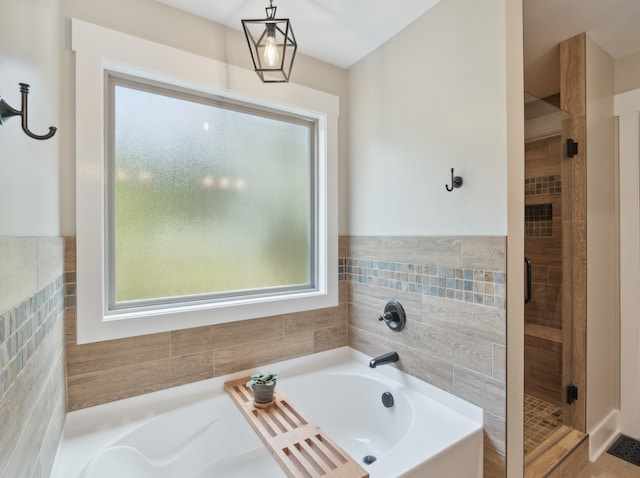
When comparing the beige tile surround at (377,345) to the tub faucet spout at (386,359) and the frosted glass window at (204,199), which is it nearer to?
the tub faucet spout at (386,359)

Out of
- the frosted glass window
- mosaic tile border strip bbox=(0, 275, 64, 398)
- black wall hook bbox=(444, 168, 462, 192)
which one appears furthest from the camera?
the frosted glass window

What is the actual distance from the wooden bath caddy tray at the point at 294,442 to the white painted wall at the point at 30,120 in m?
1.13

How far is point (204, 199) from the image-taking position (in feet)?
6.05

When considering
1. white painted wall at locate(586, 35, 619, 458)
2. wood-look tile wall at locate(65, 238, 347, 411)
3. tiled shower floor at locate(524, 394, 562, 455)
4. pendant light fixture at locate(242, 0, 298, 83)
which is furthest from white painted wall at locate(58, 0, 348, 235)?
tiled shower floor at locate(524, 394, 562, 455)

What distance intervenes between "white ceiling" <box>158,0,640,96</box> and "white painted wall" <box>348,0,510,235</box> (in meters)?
0.13

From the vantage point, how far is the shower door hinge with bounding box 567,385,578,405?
1.97m

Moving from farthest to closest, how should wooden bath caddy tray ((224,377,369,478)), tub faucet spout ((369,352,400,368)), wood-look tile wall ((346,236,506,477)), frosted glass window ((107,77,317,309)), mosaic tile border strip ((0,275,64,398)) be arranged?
tub faucet spout ((369,352,400,368)), frosted glass window ((107,77,317,309)), wood-look tile wall ((346,236,506,477)), wooden bath caddy tray ((224,377,369,478)), mosaic tile border strip ((0,275,64,398))

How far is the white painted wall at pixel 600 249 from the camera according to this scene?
6.52ft

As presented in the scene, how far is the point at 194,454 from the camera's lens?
5.13 ft

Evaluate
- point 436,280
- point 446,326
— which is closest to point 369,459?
point 446,326

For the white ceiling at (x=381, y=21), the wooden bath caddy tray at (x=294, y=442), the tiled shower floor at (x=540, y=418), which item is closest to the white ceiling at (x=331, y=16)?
the white ceiling at (x=381, y=21)

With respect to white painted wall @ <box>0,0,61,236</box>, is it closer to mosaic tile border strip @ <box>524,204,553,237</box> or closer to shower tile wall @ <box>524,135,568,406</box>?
shower tile wall @ <box>524,135,568,406</box>

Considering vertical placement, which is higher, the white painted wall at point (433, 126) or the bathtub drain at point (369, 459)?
the white painted wall at point (433, 126)

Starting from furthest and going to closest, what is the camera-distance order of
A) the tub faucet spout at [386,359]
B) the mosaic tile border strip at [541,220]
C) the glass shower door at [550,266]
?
1. the mosaic tile border strip at [541,220]
2. the glass shower door at [550,266]
3. the tub faucet spout at [386,359]
